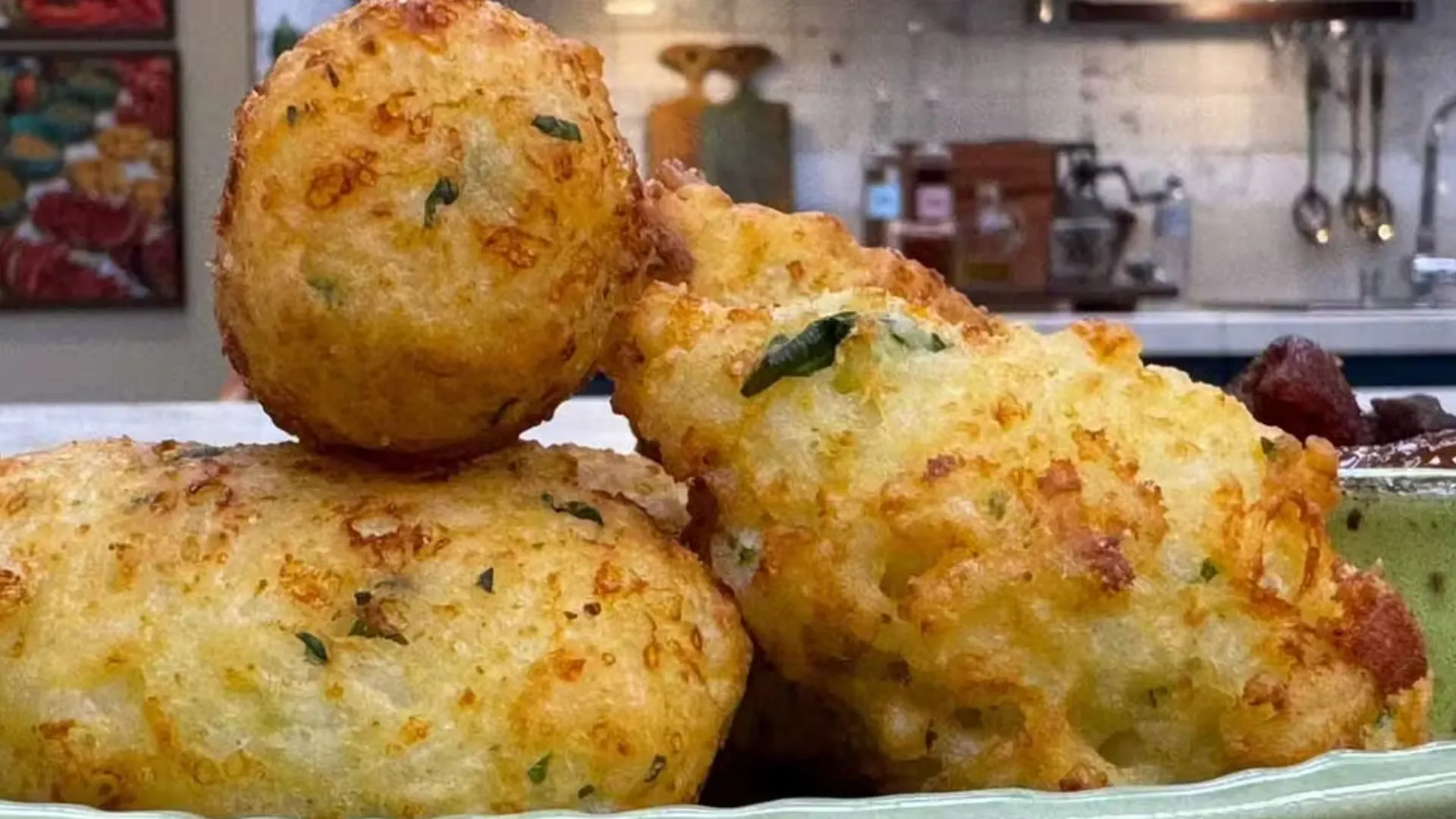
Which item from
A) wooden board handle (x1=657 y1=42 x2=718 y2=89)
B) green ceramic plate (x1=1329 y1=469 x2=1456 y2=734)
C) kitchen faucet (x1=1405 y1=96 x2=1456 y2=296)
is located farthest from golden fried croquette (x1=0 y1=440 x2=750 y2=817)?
kitchen faucet (x1=1405 y1=96 x2=1456 y2=296)

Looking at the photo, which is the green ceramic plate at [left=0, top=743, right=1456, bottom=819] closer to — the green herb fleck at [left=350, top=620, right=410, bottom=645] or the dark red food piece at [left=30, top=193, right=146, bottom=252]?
the green herb fleck at [left=350, top=620, right=410, bottom=645]

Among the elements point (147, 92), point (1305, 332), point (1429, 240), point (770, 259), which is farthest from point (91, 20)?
point (1429, 240)

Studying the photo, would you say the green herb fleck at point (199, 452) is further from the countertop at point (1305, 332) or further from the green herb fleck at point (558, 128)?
the countertop at point (1305, 332)

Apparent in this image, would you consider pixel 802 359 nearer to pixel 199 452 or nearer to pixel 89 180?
pixel 199 452

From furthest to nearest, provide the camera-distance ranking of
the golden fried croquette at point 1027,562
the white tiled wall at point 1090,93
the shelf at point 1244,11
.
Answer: the white tiled wall at point 1090,93 → the shelf at point 1244,11 → the golden fried croquette at point 1027,562

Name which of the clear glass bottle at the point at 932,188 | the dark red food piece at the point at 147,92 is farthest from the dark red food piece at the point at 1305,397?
the clear glass bottle at the point at 932,188

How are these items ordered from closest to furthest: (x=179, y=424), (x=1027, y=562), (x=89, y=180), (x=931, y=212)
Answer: (x=1027, y=562)
(x=179, y=424)
(x=89, y=180)
(x=931, y=212)
